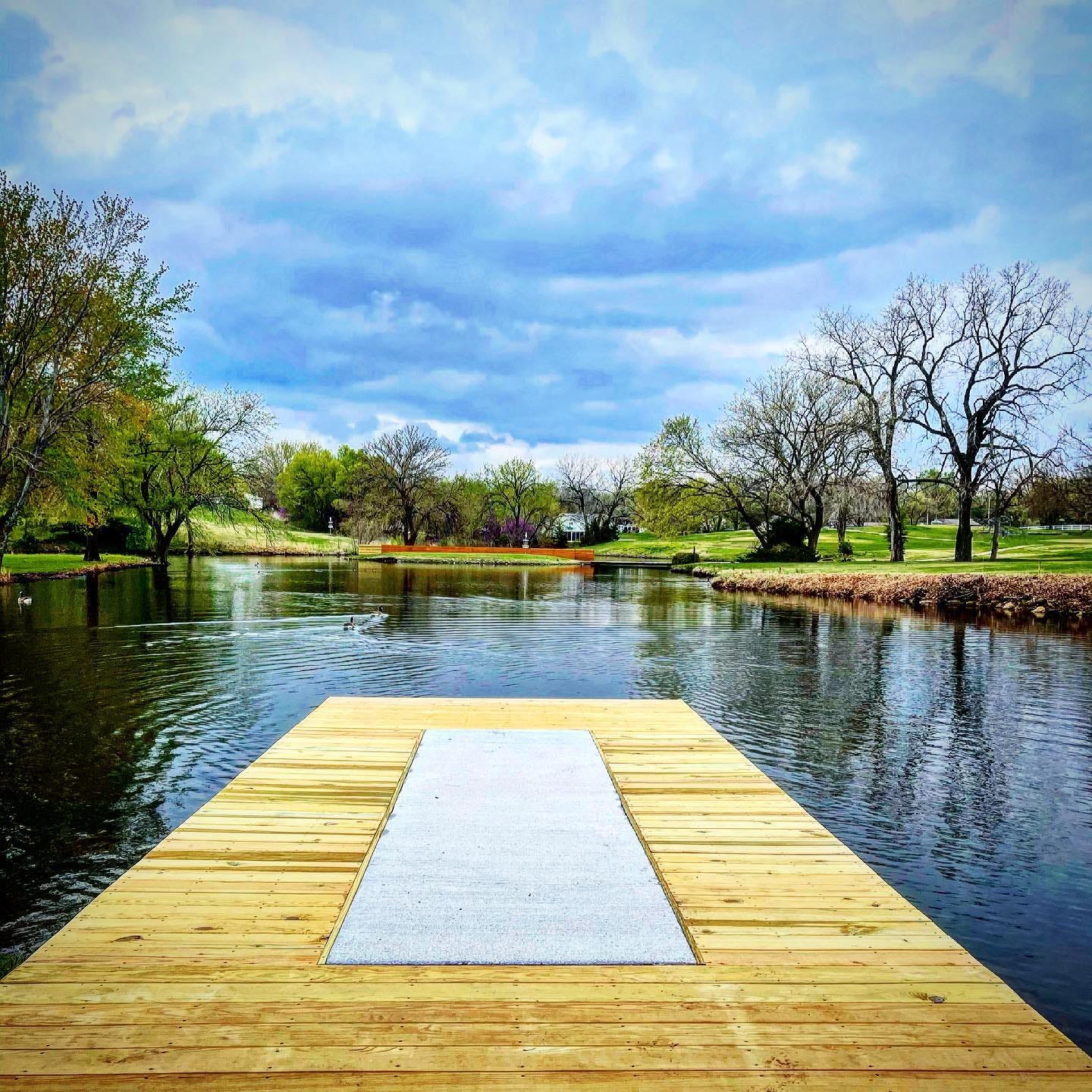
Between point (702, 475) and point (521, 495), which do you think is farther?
point (521, 495)

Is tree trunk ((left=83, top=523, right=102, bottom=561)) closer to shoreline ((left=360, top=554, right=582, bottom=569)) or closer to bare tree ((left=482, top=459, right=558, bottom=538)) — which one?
shoreline ((left=360, top=554, right=582, bottom=569))

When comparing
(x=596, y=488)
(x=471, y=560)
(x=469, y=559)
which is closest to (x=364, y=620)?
(x=471, y=560)

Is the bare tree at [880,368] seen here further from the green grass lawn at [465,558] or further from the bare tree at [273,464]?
the bare tree at [273,464]

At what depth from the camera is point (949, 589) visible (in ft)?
93.9

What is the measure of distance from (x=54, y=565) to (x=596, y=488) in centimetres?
5966

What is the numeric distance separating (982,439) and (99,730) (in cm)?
3708

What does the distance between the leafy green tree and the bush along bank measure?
57.6 m

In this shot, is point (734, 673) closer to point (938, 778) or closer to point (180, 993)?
point (938, 778)

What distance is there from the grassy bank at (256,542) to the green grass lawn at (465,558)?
6.00m

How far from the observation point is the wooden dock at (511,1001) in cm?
297

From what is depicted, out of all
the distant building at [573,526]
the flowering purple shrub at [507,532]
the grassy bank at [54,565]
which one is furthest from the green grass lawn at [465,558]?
the distant building at [573,526]

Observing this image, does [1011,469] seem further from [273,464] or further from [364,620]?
[273,464]

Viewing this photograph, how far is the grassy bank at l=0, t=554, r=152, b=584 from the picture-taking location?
33.8m

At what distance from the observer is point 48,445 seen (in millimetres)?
27609
